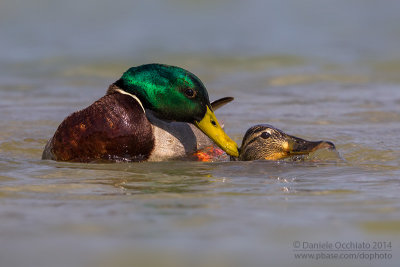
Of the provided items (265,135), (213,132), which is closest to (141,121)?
(213,132)

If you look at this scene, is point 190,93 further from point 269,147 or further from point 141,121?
point 269,147

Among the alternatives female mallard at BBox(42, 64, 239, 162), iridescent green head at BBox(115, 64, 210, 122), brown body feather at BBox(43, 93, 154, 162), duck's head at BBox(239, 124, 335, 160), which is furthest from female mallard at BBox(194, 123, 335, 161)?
brown body feather at BBox(43, 93, 154, 162)

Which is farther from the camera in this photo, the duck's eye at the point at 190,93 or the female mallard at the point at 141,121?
the duck's eye at the point at 190,93

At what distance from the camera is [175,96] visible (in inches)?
254

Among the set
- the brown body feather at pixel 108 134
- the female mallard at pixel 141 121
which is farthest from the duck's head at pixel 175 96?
the brown body feather at pixel 108 134

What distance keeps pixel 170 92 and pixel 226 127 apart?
2795 mm

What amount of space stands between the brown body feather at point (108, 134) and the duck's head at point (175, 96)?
148mm

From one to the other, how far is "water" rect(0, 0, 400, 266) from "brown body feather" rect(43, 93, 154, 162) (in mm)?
135

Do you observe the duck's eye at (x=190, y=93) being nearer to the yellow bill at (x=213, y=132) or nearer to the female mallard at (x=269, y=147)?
the yellow bill at (x=213, y=132)

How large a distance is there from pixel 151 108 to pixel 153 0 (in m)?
12.1

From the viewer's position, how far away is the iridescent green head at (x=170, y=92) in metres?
6.45

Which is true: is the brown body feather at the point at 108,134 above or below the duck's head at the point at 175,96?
below

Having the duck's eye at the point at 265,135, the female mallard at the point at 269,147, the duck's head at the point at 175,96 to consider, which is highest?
the duck's head at the point at 175,96

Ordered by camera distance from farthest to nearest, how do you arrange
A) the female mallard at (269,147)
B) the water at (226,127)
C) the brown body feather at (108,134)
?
the female mallard at (269,147)
the brown body feather at (108,134)
the water at (226,127)
